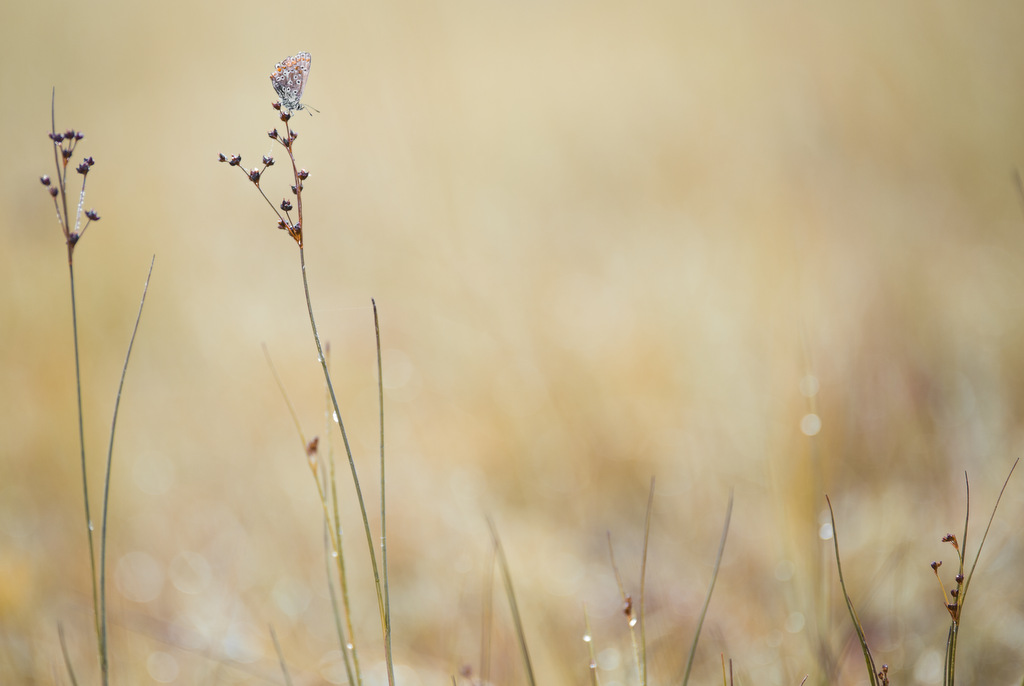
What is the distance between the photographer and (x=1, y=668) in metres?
0.65

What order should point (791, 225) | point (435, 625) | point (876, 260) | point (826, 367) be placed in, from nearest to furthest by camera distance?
point (435, 625)
point (826, 367)
point (876, 260)
point (791, 225)

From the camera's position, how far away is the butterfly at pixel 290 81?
1.32ft

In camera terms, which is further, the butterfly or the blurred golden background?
the blurred golden background

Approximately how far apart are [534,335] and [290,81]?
0.82 meters

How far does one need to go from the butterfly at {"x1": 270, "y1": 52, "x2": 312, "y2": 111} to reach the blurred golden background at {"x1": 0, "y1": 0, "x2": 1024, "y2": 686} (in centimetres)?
46

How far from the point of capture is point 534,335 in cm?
119

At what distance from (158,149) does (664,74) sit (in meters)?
1.49

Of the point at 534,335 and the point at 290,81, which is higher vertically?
the point at 290,81

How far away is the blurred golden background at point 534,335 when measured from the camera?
74 cm

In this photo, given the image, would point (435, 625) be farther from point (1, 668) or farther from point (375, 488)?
point (1, 668)

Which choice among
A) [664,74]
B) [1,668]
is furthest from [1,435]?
[664,74]

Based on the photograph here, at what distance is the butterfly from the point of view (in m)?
0.40

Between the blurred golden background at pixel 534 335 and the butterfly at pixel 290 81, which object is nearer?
the butterfly at pixel 290 81

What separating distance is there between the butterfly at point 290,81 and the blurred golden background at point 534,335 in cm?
46
